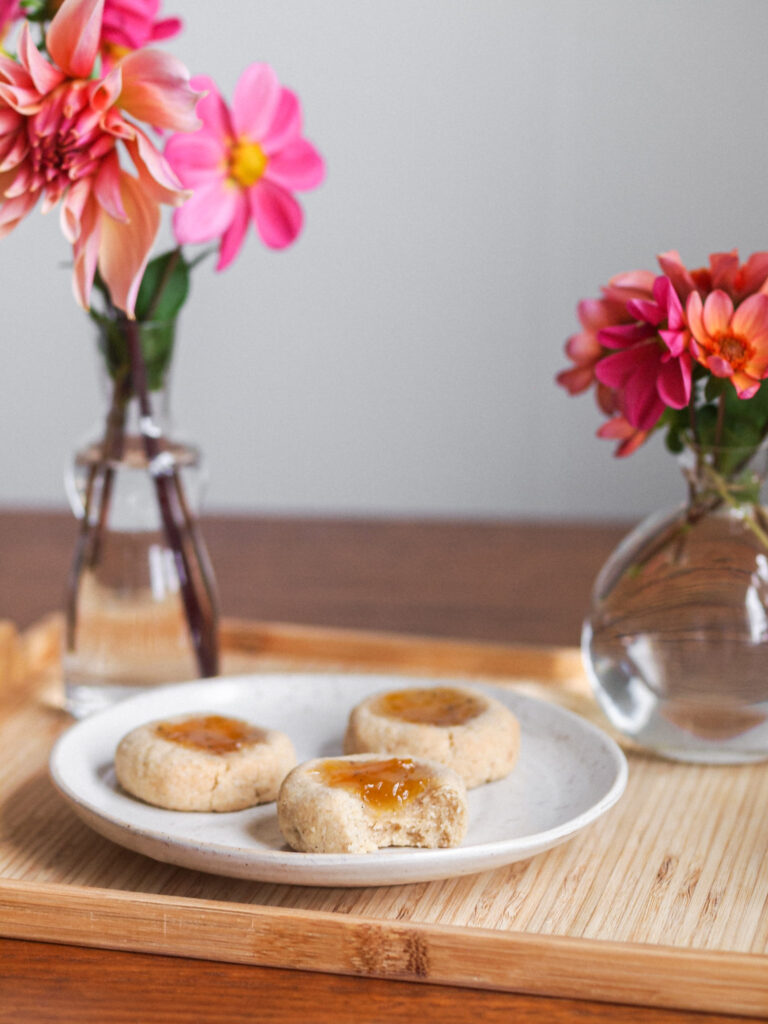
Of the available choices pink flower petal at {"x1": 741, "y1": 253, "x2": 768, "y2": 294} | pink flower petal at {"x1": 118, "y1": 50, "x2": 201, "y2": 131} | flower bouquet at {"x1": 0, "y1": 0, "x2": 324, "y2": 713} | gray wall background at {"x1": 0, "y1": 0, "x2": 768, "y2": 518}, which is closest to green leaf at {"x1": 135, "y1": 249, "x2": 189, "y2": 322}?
flower bouquet at {"x1": 0, "y1": 0, "x2": 324, "y2": 713}

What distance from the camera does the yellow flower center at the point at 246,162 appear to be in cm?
77

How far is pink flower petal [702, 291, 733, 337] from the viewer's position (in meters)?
0.67

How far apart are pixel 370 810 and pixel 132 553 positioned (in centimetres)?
31

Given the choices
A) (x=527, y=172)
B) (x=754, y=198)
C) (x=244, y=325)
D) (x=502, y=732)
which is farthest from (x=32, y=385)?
(x=502, y=732)

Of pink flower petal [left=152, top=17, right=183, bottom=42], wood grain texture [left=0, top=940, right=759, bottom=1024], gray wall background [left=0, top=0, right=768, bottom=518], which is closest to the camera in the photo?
wood grain texture [left=0, top=940, right=759, bottom=1024]

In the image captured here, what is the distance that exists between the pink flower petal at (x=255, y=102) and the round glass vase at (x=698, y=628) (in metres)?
0.35

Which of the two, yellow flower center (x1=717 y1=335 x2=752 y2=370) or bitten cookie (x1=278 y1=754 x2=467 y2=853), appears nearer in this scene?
bitten cookie (x1=278 y1=754 x2=467 y2=853)

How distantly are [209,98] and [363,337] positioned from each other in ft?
5.72

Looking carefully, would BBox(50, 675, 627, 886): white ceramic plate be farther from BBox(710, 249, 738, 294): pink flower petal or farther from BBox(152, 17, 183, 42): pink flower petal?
BBox(152, 17, 183, 42): pink flower petal

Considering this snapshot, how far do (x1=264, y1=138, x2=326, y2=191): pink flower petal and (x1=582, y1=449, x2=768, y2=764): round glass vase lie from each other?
31cm

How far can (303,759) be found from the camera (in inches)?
29.3

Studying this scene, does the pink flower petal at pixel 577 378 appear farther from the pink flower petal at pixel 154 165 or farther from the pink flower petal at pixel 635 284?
the pink flower petal at pixel 154 165

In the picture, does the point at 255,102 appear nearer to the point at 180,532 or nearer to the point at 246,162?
the point at 246,162

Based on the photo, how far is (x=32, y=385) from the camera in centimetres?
267
